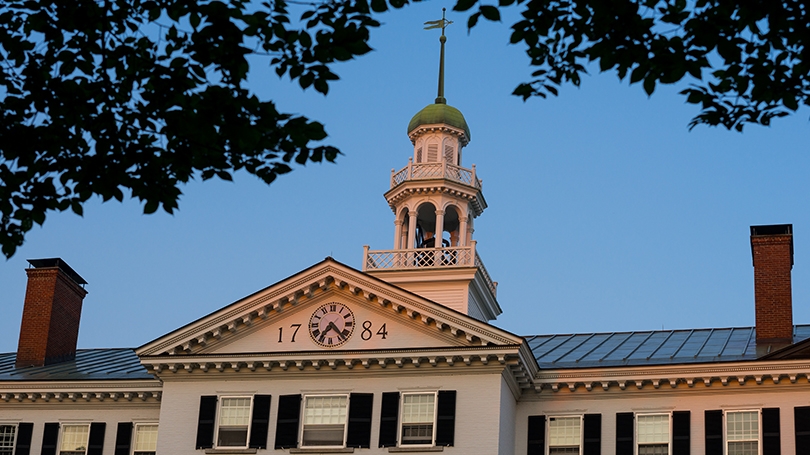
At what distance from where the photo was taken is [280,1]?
14.9 metres

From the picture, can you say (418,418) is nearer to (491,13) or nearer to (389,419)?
(389,419)

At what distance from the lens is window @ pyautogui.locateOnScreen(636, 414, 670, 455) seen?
114ft

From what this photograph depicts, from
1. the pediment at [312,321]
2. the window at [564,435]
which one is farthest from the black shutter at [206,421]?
the window at [564,435]

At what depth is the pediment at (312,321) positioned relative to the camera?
3566 cm

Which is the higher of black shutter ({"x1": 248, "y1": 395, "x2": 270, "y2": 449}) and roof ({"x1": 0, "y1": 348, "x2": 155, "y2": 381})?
roof ({"x1": 0, "y1": 348, "x2": 155, "y2": 381})

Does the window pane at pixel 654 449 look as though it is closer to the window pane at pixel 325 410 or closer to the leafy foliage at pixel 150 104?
the window pane at pixel 325 410

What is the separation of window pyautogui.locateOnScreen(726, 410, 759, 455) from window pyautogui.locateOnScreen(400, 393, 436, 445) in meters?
7.74

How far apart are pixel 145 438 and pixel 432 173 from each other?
1373 centimetres

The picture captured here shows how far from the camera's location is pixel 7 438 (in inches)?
1534

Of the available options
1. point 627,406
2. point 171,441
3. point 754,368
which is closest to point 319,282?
point 171,441

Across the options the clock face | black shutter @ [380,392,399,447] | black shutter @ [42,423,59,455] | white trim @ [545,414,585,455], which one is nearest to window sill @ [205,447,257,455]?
the clock face

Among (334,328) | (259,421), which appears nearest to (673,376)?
(334,328)

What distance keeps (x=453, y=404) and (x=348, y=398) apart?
2936 millimetres

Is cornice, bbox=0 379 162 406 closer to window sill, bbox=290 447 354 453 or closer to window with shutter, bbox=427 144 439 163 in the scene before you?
window sill, bbox=290 447 354 453
